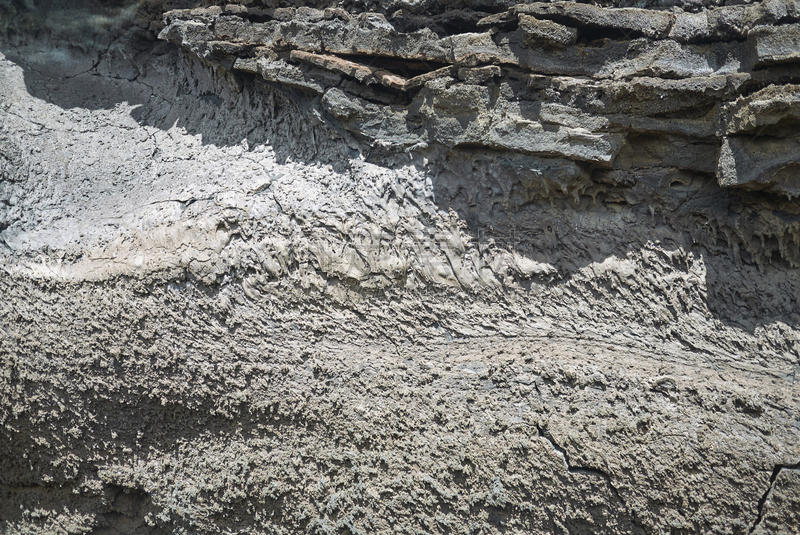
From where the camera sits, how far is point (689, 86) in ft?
4.78

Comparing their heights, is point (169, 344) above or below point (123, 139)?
below

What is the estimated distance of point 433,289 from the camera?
5.29ft

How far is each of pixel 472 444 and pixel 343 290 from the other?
573 millimetres

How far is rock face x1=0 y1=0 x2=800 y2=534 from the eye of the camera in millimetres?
1422

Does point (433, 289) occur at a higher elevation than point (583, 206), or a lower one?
lower

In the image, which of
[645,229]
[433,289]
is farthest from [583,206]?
[433,289]

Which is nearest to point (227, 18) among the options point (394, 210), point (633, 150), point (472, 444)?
point (394, 210)

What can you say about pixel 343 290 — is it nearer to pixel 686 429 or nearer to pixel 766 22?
pixel 686 429

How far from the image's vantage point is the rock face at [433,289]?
142cm

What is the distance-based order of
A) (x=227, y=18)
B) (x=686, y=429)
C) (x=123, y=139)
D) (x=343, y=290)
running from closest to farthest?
(x=686, y=429)
(x=343, y=290)
(x=227, y=18)
(x=123, y=139)

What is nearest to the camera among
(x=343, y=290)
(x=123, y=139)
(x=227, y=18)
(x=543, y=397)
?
(x=543, y=397)

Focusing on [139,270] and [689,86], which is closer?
[689,86]

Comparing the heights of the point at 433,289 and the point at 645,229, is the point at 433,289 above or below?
below

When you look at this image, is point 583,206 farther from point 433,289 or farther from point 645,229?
point 433,289
